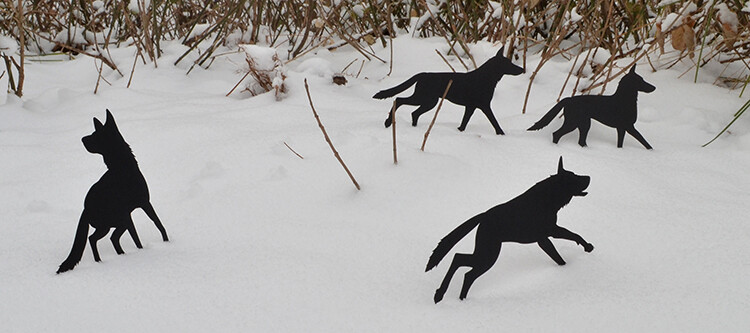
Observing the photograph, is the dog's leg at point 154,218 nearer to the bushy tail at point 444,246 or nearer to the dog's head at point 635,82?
the bushy tail at point 444,246

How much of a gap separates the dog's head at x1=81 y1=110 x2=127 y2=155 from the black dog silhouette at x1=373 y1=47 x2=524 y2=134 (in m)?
1.07

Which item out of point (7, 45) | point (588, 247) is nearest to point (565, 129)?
point (588, 247)

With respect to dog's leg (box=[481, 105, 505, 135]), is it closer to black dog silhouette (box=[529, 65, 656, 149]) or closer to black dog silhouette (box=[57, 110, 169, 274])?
black dog silhouette (box=[529, 65, 656, 149])

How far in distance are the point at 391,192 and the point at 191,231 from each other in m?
0.57

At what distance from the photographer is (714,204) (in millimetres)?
2049

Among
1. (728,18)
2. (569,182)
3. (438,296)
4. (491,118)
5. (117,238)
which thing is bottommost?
(117,238)

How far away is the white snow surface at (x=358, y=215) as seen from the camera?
153 cm

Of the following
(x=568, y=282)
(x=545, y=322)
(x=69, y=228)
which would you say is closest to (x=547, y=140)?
(x=568, y=282)

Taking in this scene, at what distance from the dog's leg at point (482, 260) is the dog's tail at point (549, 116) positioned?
1.08 meters

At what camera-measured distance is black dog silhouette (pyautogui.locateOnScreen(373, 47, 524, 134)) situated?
2.50 metres

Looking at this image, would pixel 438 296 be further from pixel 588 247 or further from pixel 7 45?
pixel 7 45

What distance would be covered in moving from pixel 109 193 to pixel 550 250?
1.04m

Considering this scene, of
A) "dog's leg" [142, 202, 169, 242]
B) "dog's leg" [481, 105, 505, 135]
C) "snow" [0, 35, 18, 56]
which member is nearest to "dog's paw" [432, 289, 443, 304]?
"dog's leg" [142, 202, 169, 242]

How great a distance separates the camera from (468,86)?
2.51 m
